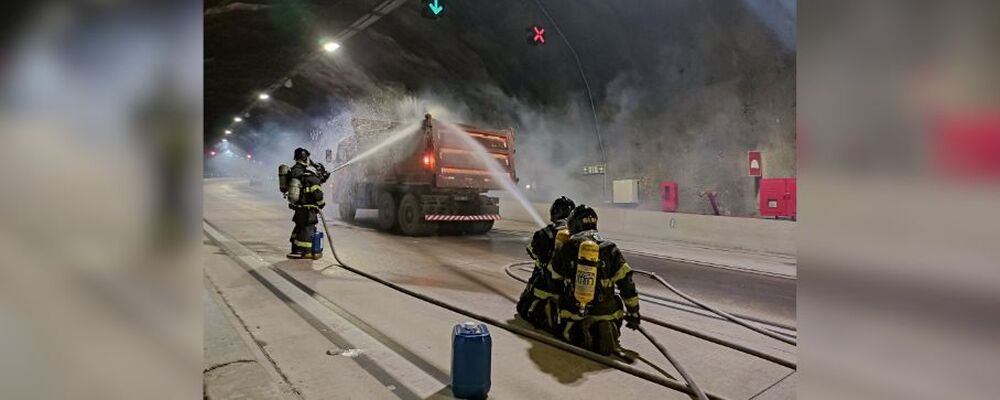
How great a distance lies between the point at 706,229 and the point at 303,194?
7.80 m

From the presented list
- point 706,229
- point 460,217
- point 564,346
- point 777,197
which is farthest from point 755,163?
point 564,346

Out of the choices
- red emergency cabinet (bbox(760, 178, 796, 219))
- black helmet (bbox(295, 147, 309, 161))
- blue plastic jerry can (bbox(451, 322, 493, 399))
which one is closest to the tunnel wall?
red emergency cabinet (bbox(760, 178, 796, 219))

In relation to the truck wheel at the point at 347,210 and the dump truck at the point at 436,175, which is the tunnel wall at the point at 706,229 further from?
the truck wheel at the point at 347,210

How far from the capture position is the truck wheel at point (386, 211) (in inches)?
489

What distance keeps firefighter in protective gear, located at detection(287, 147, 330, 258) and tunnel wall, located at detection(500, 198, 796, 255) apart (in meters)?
6.85

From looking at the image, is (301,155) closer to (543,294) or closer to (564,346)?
(543,294)

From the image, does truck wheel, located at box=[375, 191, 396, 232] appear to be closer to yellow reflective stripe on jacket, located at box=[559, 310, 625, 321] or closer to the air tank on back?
the air tank on back

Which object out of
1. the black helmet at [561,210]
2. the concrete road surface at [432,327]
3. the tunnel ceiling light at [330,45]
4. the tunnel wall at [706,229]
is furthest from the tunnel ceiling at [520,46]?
the black helmet at [561,210]

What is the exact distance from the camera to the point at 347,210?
15344 millimetres

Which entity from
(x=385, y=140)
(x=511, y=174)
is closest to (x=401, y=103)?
(x=385, y=140)

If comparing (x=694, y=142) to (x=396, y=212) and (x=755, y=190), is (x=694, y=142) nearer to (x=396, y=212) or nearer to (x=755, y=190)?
(x=755, y=190)
